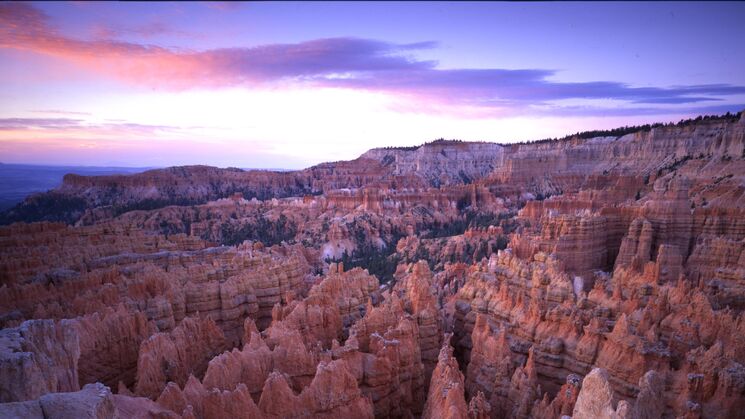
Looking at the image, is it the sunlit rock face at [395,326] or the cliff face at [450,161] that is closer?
the sunlit rock face at [395,326]

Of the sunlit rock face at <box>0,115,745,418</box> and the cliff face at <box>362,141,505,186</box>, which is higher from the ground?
the cliff face at <box>362,141,505,186</box>

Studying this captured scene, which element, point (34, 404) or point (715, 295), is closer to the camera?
point (34, 404)

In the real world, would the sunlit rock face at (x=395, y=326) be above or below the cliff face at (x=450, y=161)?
below

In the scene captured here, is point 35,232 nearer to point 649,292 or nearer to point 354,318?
point 354,318

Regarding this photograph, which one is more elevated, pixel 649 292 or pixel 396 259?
pixel 649 292

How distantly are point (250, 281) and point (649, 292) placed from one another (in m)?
17.9

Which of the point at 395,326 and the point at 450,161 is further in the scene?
the point at 450,161

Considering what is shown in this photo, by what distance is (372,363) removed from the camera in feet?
46.7

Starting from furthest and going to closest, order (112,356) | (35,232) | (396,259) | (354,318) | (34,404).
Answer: (396,259)
(35,232)
(354,318)
(112,356)
(34,404)

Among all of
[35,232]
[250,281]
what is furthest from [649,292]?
[35,232]

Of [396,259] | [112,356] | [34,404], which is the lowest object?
[396,259]

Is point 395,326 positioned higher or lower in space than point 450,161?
lower

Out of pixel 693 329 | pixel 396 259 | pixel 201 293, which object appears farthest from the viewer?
pixel 396 259

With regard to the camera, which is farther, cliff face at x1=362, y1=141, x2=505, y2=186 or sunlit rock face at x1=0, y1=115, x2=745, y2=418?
cliff face at x1=362, y1=141, x2=505, y2=186
